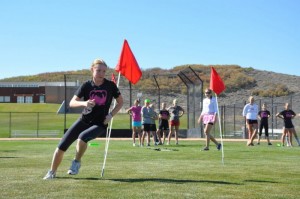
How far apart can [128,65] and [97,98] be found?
2.71 m

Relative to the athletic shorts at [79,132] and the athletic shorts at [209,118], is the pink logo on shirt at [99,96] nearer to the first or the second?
the athletic shorts at [79,132]

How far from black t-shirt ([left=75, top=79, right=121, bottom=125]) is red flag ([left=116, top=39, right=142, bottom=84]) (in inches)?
94.5

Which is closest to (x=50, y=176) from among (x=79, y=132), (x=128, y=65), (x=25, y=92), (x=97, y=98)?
(x=79, y=132)

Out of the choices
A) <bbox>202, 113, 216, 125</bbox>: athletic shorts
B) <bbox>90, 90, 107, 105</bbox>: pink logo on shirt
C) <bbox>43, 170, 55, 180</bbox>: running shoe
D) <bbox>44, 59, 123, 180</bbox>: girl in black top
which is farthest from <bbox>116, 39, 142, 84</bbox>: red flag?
<bbox>202, 113, 216, 125</bbox>: athletic shorts

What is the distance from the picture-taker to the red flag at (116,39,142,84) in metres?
10.4

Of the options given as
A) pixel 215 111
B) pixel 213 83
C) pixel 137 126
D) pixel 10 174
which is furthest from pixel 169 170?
pixel 137 126

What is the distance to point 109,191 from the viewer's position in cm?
670

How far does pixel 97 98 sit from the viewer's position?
25.8 ft

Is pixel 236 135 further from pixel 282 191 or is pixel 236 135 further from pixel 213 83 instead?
pixel 282 191

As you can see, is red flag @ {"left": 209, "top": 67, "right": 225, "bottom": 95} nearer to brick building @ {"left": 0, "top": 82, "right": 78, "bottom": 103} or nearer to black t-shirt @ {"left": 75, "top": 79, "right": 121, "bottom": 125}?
black t-shirt @ {"left": 75, "top": 79, "right": 121, "bottom": 125}

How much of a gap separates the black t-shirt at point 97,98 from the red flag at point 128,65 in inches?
94.5

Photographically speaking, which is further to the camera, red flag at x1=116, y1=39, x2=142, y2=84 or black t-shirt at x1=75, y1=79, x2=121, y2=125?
red flag at x1=116, y1=39, x2=142, y2=84

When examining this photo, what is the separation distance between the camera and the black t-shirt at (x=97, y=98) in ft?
25.9

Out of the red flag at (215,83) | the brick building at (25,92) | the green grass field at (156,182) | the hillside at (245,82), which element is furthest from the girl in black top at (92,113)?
the brick building at (25,92)
